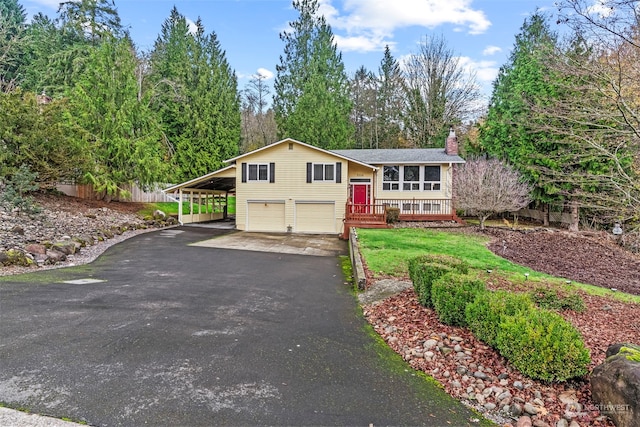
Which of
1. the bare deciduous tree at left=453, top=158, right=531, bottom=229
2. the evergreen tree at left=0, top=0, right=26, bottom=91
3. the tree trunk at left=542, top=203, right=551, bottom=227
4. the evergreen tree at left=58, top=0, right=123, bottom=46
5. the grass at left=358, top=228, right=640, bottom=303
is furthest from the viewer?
the evergreen tree at left=0, top=0, right=26, bottom=91

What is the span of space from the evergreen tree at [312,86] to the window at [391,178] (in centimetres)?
951

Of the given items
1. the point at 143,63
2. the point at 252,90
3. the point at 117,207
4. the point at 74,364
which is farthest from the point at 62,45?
the point at 74,364

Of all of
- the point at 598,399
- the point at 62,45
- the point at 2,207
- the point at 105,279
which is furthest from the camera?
the point at 62,45

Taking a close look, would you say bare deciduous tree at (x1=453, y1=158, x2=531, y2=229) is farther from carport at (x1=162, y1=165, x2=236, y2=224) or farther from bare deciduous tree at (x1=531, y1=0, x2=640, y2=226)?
carport at (x1=162, y1=165, x2=236, y2=224)

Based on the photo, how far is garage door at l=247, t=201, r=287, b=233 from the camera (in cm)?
2059

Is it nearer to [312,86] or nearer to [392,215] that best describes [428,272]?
[392,215]

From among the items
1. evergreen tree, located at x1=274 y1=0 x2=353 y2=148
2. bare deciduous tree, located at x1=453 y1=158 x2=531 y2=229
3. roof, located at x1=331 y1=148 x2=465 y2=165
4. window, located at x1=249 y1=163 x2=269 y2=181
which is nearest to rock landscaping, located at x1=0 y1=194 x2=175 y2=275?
window, located at x1=249 y1=163 x2=269 y2=181

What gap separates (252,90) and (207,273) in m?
37.7

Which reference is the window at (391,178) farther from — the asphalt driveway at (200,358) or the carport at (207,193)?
the asphalt driveway at (200,358)

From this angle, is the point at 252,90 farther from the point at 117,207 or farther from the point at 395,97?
the point at 117,207

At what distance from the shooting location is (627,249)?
13.7m

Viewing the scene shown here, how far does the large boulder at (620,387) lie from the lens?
2629 millimetres

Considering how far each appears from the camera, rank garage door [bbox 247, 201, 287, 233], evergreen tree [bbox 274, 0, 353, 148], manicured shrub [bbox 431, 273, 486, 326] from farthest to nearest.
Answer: evergreen tree [bbox 274, 0, 353, 148], garage door [bbox 247, 201, 287, 233], manicured shrub [bbox 431, 273, 486, 326]

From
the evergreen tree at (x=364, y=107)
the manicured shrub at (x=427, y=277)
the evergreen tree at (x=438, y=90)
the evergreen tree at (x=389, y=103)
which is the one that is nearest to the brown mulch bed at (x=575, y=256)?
the manicured shrub at (x=427, y=277)
